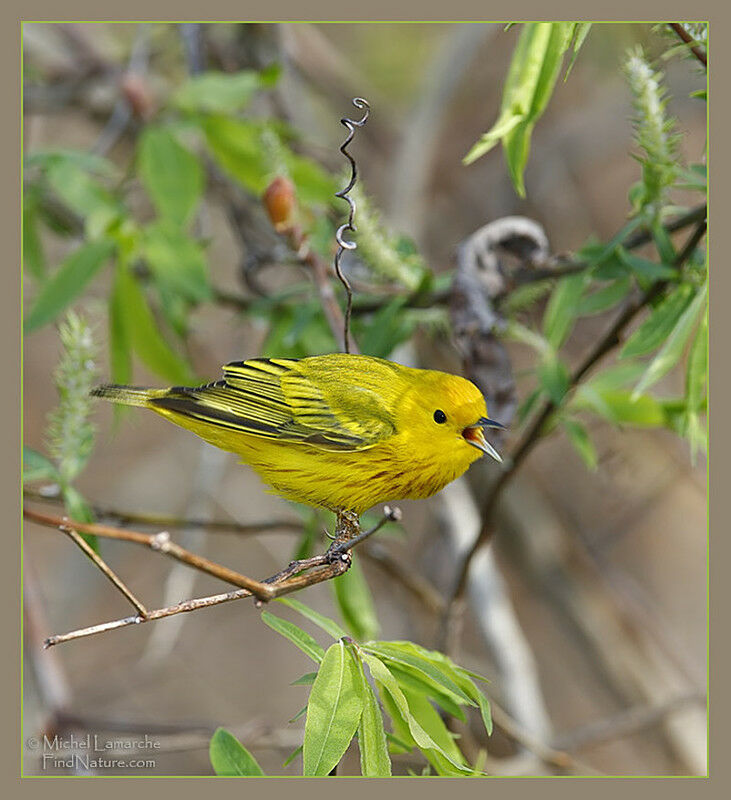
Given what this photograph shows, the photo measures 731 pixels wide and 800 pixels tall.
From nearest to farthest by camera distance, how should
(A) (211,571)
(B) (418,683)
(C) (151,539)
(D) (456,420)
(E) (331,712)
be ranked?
1. (C) (151,539)
2. (A) (211,571)
3. (E) (331,712)
4. (B) (418,683)
5. (D) (456,420)

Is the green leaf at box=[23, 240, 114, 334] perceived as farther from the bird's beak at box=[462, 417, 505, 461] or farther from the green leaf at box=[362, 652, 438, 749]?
the green leaf at box=[362, 652, 438, 749]

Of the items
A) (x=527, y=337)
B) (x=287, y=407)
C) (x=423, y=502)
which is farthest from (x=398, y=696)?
(x=423, y=502)

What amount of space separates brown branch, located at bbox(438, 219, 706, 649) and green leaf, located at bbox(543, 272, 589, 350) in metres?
0.09

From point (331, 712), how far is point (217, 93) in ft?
5.86

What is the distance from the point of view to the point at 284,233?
1731mm

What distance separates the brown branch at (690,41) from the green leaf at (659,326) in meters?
0.42

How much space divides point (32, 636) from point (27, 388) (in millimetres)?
1987

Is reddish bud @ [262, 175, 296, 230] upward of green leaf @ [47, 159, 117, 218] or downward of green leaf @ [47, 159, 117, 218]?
downward

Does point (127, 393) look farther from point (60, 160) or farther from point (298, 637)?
point (60, 160)

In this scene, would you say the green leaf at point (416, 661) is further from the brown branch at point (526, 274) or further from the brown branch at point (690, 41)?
the brown branch at point (690, 41)

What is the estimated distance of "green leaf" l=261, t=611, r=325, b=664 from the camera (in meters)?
1.24

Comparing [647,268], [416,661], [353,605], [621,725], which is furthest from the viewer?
[621,725]

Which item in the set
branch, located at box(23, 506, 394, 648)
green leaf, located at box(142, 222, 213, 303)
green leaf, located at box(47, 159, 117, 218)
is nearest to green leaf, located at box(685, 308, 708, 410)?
branch, located at box(23, 506, 394, 648)

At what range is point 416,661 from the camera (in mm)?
1280
